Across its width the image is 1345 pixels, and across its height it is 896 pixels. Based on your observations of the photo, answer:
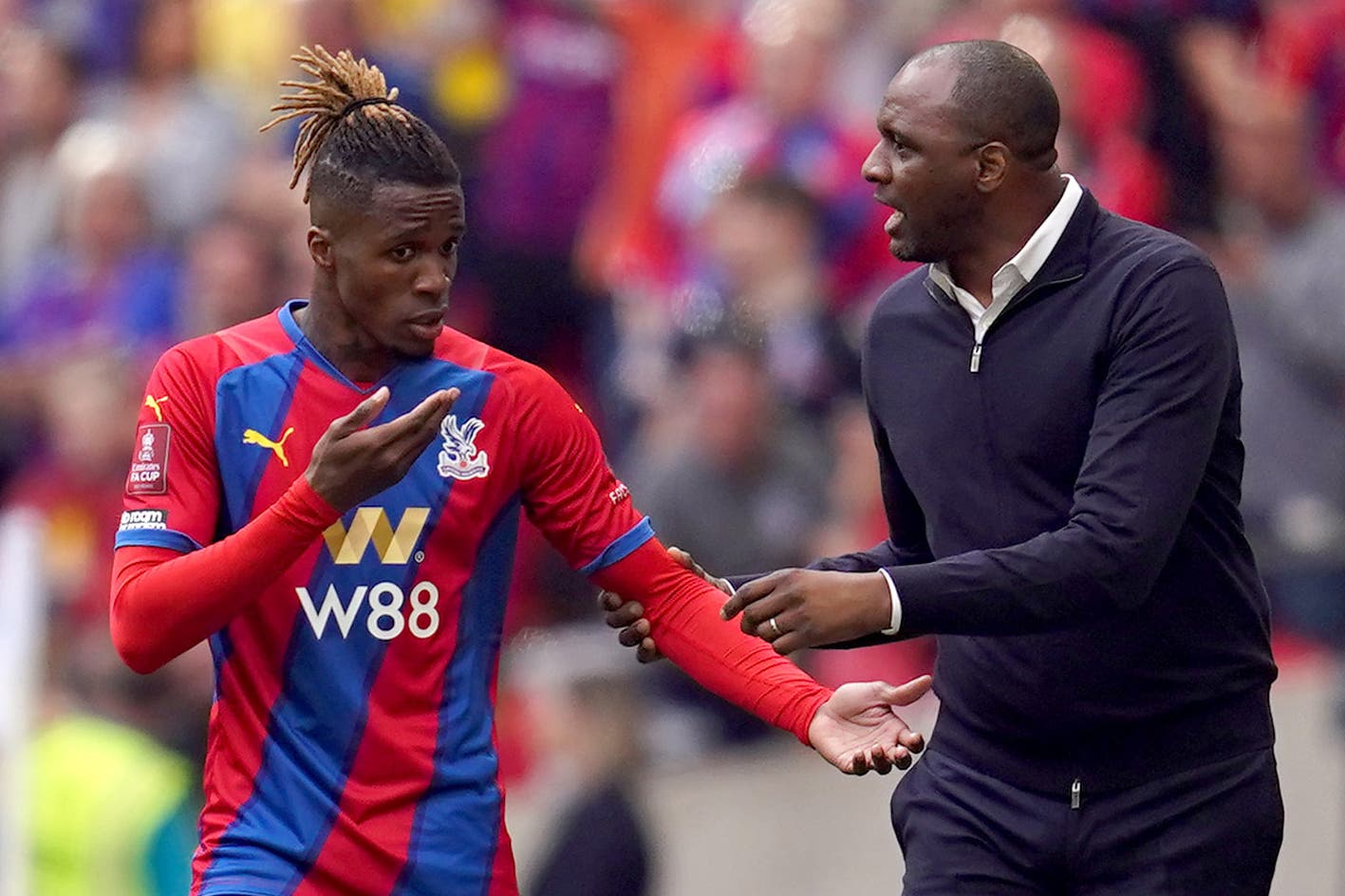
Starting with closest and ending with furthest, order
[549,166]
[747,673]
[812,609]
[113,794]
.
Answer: [812,609] < [747,673] < [113,794] < [549,166]

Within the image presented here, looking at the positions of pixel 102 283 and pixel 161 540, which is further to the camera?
pixel 102 283

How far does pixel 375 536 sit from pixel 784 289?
173 inches

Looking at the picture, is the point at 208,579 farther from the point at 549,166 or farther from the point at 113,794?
the point at 549,166

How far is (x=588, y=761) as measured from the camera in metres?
8.59

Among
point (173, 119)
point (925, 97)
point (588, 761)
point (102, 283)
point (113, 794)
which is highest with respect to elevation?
point (925, 97)

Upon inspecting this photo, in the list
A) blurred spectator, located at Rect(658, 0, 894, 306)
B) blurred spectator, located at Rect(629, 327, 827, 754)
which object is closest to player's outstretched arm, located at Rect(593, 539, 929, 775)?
blurred spectator, located at Rect(629, 327, 827, 754)

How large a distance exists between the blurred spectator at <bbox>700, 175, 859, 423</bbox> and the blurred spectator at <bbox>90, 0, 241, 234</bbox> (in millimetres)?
3090

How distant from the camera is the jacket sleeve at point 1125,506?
4340 millimetres

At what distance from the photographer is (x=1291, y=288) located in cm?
825

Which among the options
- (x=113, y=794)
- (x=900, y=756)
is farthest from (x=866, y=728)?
(x=113, y=794)

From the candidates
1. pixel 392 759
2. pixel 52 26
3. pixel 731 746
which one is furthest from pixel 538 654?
pixel 52 26

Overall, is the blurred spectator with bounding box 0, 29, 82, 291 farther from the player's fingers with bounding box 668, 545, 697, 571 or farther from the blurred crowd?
the player's fingers with bounding box 668, 545, 697, 571

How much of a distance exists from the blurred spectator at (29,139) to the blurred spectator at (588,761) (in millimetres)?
4379

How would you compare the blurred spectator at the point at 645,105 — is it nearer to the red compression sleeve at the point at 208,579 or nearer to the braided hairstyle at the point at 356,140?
the braided hairstyle at the point at 356,140
